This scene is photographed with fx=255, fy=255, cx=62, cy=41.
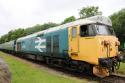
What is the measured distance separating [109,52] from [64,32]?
343 cm

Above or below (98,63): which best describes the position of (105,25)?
above

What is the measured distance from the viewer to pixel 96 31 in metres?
12.7

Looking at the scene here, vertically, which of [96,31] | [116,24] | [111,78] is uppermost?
[116,24]

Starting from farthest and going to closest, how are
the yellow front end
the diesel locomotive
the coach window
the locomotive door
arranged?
1. the coach window
2. the locomotive door
3. the diesel locomotive
4. the yellow front end

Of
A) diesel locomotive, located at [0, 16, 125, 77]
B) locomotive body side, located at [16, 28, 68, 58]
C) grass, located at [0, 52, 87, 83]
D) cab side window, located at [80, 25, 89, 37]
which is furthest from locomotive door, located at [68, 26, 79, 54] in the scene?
grass, located at [0, 52, 87, 83]

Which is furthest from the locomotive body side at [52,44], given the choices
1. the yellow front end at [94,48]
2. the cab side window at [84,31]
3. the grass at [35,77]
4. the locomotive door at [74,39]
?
the grass at [35,77]

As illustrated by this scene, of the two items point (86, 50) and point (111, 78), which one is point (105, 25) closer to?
point (86, 50)

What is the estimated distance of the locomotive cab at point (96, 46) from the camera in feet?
40.3

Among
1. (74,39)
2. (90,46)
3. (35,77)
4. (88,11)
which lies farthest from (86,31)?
(88,11)

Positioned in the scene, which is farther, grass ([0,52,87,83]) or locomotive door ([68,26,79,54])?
locomotive door ([68,26,79,54])

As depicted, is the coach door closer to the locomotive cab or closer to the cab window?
the locomotive cab

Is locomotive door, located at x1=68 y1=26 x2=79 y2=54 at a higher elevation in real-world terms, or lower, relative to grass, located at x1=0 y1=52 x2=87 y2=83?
higher

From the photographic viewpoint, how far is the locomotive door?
538 inches

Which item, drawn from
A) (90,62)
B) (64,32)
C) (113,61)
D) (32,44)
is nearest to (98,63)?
(90,62)
